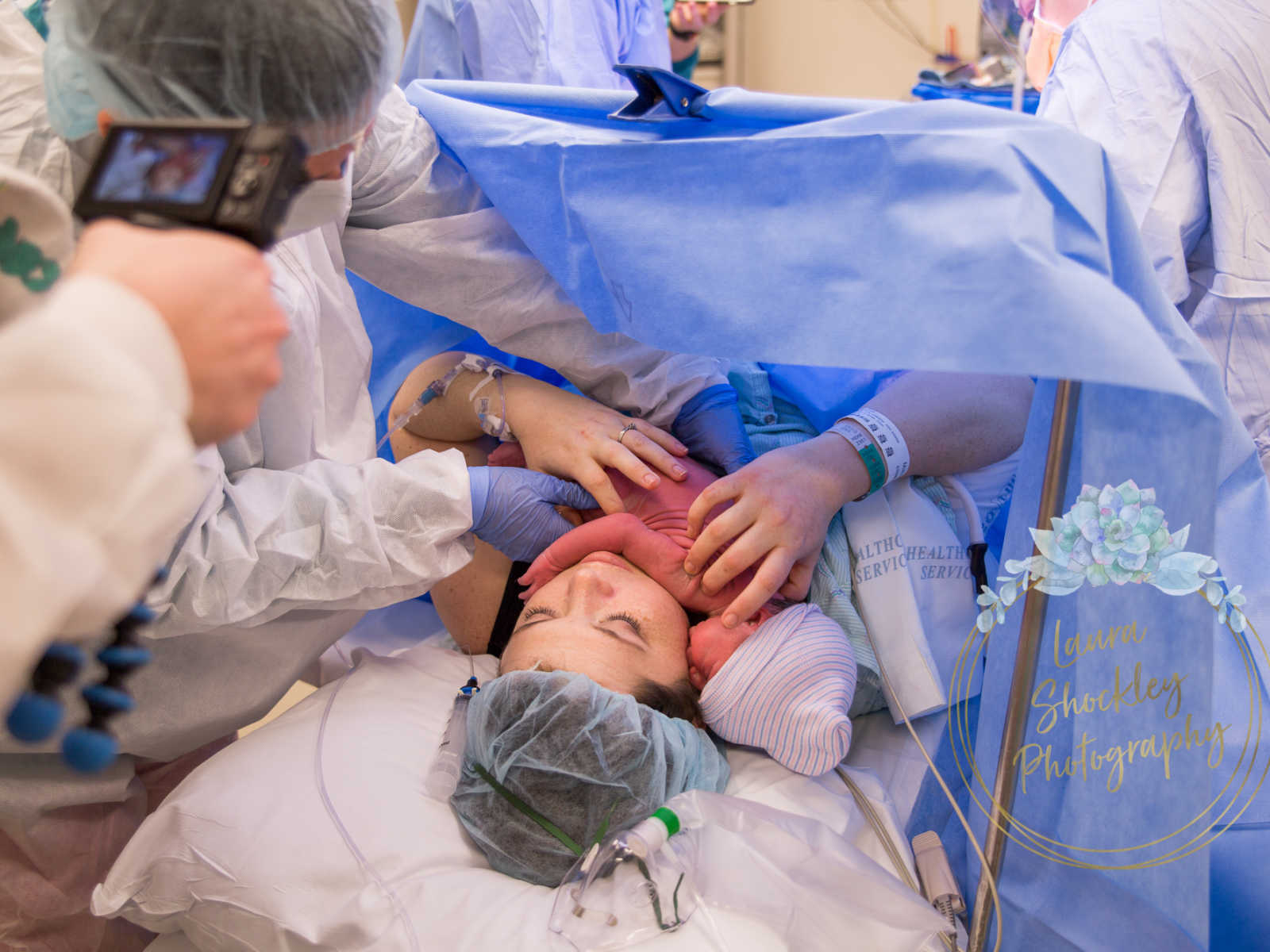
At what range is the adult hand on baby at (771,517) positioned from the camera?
46.8 inches

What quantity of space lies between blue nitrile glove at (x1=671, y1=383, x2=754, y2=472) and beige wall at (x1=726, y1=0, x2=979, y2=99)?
8.22 ft

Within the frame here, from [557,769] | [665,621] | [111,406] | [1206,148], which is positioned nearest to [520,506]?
[665,621]

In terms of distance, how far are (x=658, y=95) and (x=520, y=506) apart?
0.53 metres

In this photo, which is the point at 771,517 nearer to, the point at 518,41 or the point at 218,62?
the point at 218,62

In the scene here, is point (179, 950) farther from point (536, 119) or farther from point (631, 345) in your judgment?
point (536, 119)

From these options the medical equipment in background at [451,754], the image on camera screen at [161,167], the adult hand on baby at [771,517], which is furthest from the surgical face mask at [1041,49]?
the image on camera screen at [161,167]

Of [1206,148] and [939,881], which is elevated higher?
[1206,148]

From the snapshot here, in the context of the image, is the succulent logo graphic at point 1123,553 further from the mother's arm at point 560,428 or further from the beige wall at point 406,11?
the beige wall at point 406,11

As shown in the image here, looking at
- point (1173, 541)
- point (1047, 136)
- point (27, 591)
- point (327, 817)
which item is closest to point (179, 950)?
point (327, 817)

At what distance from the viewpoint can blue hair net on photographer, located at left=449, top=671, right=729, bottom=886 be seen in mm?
1039

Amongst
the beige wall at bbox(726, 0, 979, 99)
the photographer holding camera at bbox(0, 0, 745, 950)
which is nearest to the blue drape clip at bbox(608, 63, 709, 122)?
the photographer holding camera at bbox(0, 0, 745, 950)

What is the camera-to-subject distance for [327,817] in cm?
107

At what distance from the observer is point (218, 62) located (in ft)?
2.41

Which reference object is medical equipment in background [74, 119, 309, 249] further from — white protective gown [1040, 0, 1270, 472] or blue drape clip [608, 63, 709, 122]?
white protective gown [1040, 0, 1270, 472]
